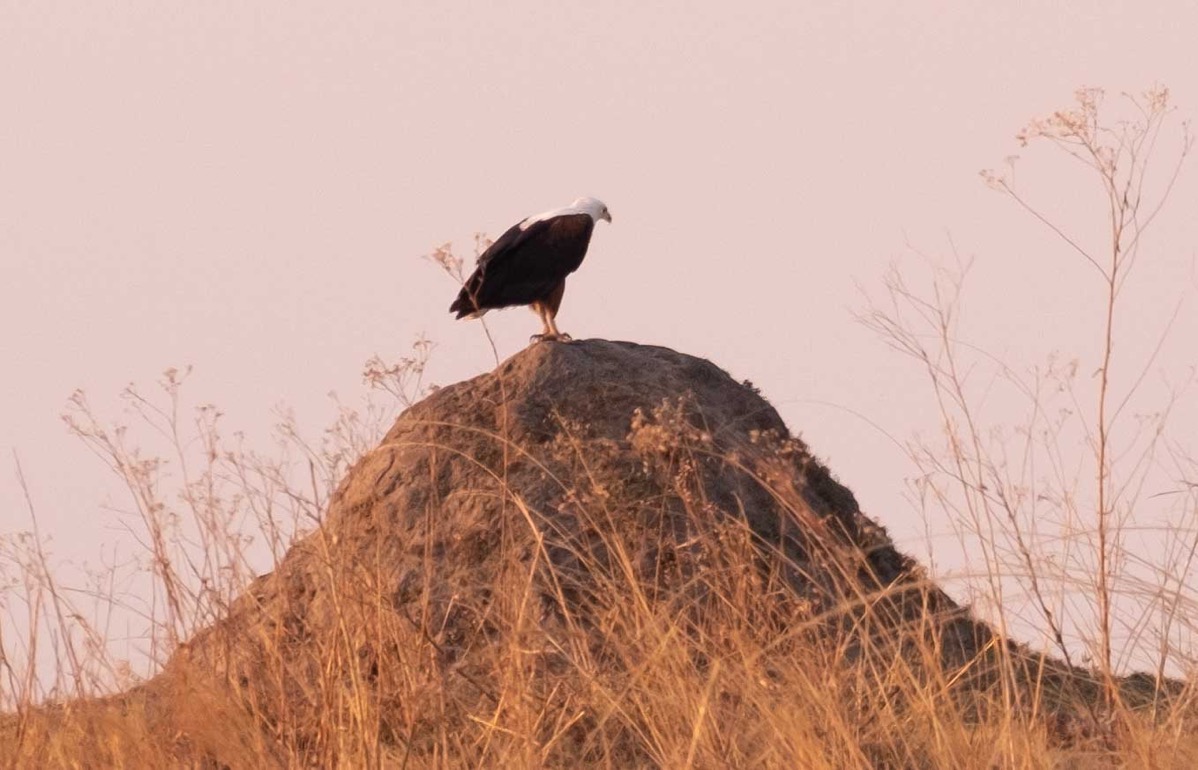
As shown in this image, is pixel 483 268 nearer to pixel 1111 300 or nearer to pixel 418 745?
pixel 418 745

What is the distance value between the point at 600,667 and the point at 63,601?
1.68 meters

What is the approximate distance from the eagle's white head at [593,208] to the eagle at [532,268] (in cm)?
22

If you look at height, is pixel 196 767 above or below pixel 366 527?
below

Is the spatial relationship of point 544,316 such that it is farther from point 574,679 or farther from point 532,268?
point 574,679

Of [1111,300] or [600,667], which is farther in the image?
[600,667]

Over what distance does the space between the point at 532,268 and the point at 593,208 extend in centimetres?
89

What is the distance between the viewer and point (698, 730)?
10.3ft

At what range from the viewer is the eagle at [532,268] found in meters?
7.38

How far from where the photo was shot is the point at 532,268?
7441 millimetres

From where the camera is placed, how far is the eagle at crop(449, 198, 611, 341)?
738 centimetres

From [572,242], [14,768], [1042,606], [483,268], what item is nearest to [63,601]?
[14,768]

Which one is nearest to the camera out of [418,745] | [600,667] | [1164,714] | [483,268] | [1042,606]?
[1042,606]

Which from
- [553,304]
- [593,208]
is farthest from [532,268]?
[593,208]

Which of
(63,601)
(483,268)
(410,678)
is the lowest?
(410,678)
